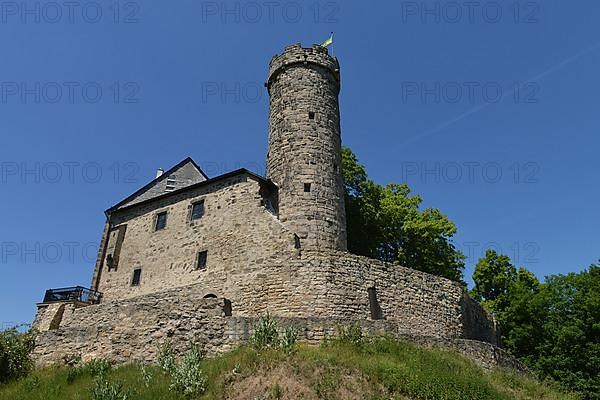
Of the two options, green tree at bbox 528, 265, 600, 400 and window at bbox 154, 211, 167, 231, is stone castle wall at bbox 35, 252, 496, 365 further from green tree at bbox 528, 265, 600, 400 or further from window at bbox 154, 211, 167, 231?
green tree at bbox 528, 265, 600, 400

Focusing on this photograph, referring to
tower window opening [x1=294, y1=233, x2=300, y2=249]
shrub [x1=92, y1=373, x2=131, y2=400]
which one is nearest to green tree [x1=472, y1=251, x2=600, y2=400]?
tower window opening [x1=294, y1=233, x2=300, y2=249]

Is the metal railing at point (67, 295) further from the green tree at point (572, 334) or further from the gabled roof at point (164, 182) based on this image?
the green tree at point (572, 334)

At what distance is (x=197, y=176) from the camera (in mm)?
28938

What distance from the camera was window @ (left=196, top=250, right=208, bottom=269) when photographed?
21.9 m

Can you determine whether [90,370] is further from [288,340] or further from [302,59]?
[302,59]

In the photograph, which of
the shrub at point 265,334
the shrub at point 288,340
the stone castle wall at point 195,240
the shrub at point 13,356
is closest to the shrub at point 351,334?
the shrub at point 288,340

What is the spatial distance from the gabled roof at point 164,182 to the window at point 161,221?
6.22ft

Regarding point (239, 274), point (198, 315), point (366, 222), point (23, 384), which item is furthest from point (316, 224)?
point (23, 384)

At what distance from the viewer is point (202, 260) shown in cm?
2200

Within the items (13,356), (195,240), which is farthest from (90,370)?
(195,240)

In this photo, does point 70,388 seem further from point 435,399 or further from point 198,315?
point 435,399

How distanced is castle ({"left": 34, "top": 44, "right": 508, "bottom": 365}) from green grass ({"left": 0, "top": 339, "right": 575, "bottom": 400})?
1267 millimetres

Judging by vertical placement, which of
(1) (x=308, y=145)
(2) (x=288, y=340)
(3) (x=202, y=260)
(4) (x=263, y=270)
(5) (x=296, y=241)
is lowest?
(2) (x=288, y=340)

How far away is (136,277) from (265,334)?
12.3 m
